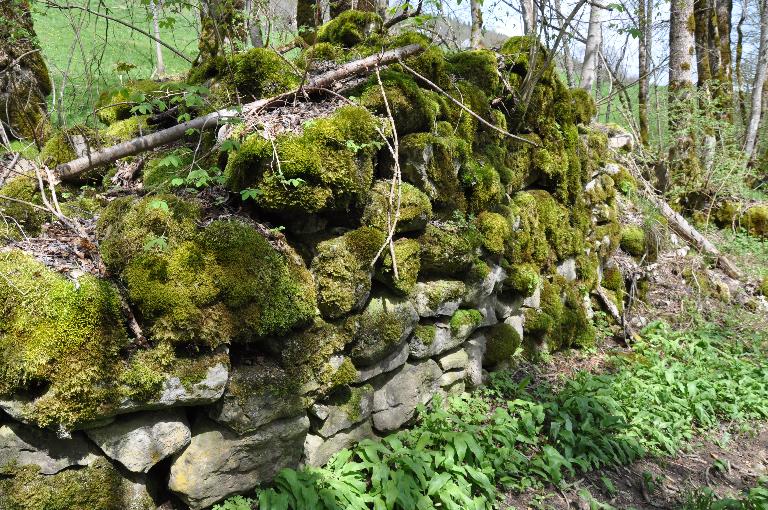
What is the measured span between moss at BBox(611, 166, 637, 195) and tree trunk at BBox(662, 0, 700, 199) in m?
1.59

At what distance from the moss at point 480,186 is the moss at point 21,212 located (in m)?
3.59

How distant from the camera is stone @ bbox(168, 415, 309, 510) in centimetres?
287

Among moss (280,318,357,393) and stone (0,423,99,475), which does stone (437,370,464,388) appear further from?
stone (0,423,99,475)

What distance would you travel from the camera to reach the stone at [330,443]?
3.48 metres

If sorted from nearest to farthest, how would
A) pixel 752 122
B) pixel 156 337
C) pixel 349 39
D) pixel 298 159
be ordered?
1. pixel 156 337
2. pixel 298 159
3. pixel 349 39
4. pixel 752 122

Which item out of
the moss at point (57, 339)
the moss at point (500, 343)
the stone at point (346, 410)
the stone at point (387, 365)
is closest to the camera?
the moss at point (57, 339)

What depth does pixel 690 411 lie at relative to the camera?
17.4ft

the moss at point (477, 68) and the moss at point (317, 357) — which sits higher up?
the moss at point (477, 68)

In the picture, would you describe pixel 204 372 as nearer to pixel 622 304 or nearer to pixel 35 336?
pixel 35 336

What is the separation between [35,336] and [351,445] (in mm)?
2330

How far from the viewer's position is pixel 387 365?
3.93m

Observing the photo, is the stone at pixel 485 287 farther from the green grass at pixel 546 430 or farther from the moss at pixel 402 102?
the moss at pixel 402 102

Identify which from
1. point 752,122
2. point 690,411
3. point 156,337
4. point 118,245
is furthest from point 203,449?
point 752,122

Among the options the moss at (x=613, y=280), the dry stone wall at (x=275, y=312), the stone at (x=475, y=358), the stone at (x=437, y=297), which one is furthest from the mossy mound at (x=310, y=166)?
the moss at (x=613, y=280)
